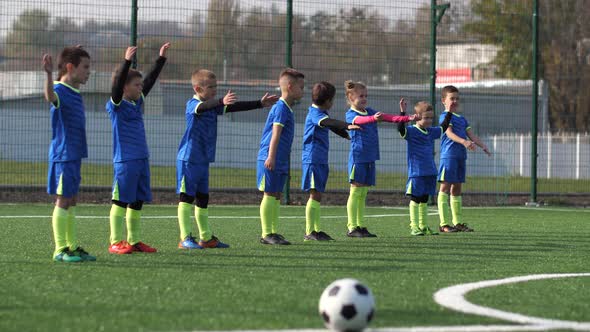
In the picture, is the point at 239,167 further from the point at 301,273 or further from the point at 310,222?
the point at 301,273

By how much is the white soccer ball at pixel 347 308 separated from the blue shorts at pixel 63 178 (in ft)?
11.9

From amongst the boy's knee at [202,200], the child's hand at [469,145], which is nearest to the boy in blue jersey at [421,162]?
the child's hand at [469,145]

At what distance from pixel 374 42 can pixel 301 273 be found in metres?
11.5

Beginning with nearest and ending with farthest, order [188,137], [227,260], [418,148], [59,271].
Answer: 1. [59,271]
2. [227,260]
3. [188,137]
4. [418,148]

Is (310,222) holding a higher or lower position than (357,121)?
lower

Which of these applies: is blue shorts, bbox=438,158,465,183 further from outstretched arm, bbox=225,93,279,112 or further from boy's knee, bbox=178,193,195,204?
boy's knee, bbox=178,193,195,204

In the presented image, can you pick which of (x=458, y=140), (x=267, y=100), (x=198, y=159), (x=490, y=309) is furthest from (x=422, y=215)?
(x=490, y=309)

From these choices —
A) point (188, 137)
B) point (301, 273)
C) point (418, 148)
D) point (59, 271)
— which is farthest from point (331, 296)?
point (418, 148)

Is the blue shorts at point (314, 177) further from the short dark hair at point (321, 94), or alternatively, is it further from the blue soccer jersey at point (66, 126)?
the blue soccer jersey at point (66, 126)

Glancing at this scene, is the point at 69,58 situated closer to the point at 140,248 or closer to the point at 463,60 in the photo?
the point at 140,248

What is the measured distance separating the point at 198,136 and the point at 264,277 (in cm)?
285

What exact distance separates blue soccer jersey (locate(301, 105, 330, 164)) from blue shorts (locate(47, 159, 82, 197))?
3105 mm

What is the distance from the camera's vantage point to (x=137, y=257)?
797cm

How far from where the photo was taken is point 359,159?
10.8m
